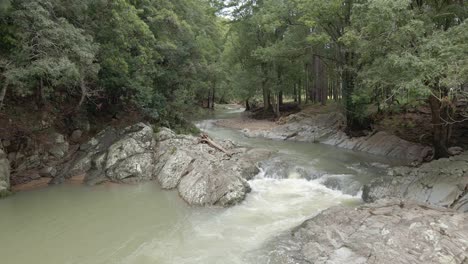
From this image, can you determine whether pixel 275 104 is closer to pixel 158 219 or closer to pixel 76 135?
pixel 76 135

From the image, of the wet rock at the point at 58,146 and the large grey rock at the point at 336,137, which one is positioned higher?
the wet rock at the point at 58,146

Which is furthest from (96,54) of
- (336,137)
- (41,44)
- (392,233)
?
(336,137)

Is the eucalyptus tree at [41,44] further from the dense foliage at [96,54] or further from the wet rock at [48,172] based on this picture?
the wet rock at [48,172]

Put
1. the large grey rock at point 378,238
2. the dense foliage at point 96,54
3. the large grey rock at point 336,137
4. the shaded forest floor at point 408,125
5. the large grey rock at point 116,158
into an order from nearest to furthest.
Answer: the large grey rock at point 378,238, the dense foliage at point 96,54, the large grey rock at point 116,158, the shaded forest floor at point 408,125, the large grey rock at point 336,137

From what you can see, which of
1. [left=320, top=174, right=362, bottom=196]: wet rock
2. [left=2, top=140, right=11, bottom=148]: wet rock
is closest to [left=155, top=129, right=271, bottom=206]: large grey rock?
[left=320, top=174, right=362, bottom=196]: wet rock

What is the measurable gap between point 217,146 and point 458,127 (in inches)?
438

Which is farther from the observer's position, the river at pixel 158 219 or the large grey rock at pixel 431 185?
the large grey rock at pixel 431 185

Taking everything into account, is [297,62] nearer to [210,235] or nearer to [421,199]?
[421,199]

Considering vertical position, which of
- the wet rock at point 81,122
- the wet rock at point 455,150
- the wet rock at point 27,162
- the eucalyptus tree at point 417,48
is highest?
the eucalyptus tree at point 417,48

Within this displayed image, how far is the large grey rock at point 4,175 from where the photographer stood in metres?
10.2

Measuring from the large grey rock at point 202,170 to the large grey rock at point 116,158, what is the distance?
0.54m

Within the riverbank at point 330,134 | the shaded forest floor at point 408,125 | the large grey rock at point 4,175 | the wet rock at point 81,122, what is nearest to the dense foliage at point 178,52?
the wet rock at point 81,122

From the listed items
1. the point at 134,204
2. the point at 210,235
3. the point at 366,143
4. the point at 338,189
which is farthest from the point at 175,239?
the point at 366,143

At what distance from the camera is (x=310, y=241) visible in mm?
7137
